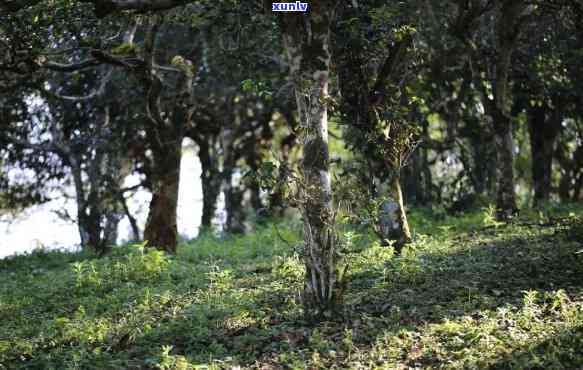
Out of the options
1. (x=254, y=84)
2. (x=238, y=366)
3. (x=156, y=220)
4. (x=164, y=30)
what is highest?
(x=164, y=30)

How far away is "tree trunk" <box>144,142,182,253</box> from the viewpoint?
51.8 feet

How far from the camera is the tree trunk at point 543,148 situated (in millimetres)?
24406

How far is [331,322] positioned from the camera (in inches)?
372

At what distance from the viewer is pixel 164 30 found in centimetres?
2375

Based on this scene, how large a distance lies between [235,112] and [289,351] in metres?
19.5

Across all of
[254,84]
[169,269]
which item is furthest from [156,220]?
[254,84]

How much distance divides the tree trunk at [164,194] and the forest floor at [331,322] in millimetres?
1645

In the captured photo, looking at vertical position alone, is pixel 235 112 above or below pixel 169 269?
above

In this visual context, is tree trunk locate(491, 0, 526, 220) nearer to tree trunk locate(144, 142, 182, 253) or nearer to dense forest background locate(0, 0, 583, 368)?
dense forest background locate(0, 0, 583, 368)

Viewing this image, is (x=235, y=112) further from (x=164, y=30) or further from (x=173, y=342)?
(x=173, y=342)

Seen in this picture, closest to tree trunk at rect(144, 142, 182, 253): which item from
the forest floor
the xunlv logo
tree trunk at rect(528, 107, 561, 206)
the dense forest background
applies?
the dense forest background

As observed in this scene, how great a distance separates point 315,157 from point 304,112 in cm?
69

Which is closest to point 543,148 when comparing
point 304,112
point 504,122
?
point 504,122

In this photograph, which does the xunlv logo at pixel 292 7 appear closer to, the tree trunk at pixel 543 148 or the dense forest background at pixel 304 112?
the dense forest background at pixel 304 112
